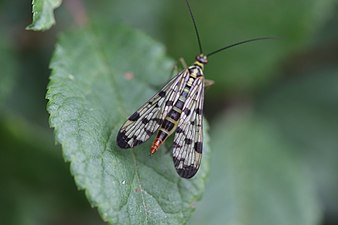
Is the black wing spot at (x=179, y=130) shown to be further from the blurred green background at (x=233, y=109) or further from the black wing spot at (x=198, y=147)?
the blurred green background at (x=233, y=109)

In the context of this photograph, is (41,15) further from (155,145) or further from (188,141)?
(188,141)

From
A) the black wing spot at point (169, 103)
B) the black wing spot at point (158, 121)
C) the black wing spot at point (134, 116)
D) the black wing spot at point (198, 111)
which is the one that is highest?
the black wing spot at point (198, 111)

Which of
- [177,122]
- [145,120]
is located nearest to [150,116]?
[145,120]

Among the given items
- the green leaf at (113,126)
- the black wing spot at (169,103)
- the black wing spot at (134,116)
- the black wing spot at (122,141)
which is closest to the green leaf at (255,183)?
the green leaf at (113,126)

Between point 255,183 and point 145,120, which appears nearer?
point 145,120

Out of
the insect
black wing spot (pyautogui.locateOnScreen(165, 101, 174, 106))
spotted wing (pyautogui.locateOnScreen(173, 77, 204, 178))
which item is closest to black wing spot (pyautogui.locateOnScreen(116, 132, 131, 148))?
the insect

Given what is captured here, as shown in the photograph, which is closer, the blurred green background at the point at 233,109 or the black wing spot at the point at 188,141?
the black wing spot at the point at 188,141
